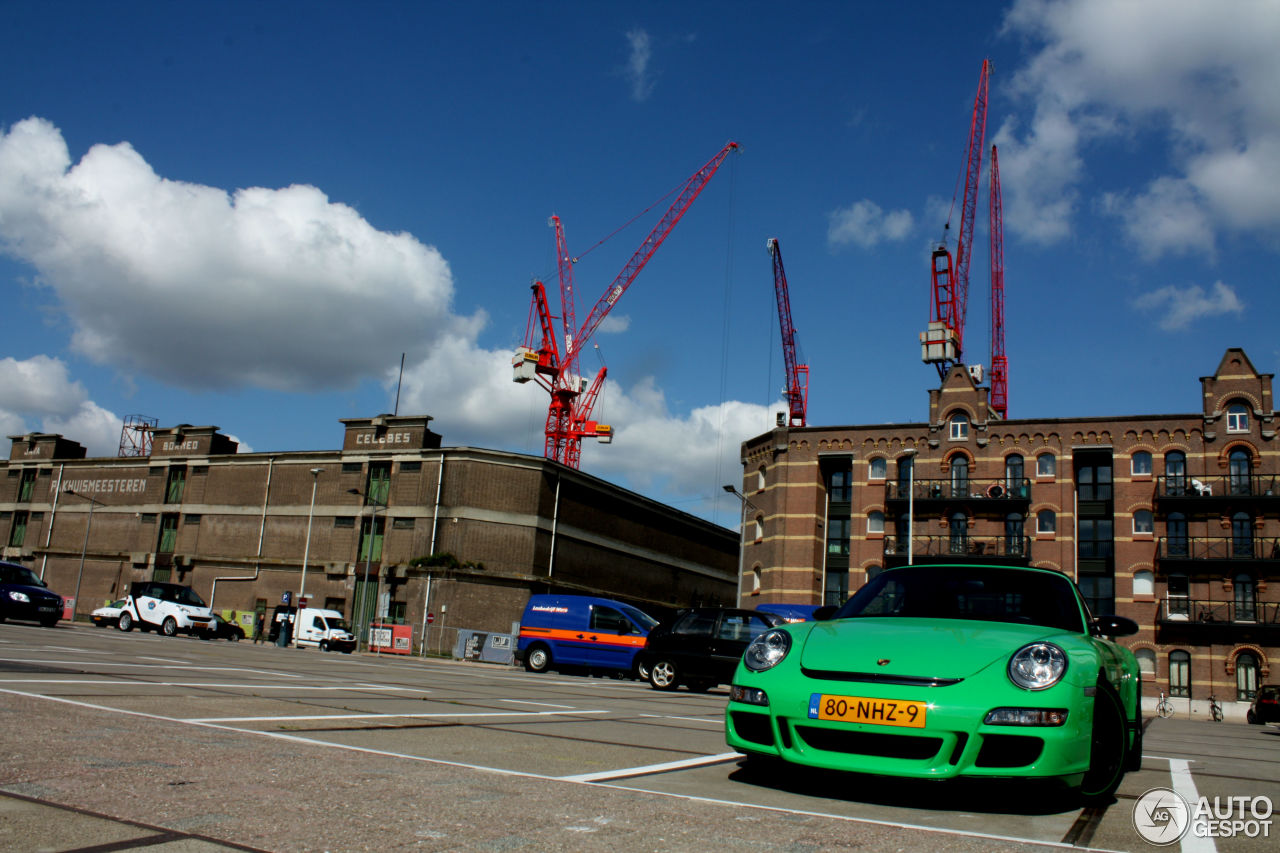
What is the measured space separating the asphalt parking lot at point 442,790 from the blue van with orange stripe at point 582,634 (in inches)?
686

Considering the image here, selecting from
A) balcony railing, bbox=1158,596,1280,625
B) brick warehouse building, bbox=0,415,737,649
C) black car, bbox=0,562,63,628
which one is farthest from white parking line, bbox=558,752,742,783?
balcony railing, bbox=1158,596,1280,625

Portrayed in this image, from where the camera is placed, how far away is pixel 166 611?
32.5 m

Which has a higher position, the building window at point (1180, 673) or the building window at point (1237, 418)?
the building window at point (1237, 418)

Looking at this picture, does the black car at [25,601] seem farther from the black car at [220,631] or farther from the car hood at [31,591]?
the black car at [220,631]

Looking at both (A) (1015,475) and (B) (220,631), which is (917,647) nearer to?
(B) (220,631)

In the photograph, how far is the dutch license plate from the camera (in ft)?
14.8

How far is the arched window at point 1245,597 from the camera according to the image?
42.4 meters

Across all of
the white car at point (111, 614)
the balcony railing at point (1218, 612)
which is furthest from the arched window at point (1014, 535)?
the white car at point (111, 614)

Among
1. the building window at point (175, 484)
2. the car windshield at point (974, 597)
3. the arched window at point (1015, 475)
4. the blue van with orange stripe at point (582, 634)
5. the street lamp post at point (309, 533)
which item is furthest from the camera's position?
the building window at point (175, 484)

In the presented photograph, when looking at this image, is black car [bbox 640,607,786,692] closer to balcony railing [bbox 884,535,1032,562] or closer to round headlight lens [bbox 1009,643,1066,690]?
round headlight lens [bbox 1009,643,1066,690]

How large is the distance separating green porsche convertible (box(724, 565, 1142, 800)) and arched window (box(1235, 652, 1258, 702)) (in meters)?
44.3

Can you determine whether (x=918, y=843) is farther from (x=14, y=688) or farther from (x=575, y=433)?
(x=575, y=433)

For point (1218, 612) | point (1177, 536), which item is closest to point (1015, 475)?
point (1177, 536)

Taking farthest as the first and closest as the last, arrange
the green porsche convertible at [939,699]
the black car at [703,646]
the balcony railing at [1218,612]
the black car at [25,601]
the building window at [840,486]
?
the building window at [840,486]
the balcony railing at [1218,612]
the black car at [25,601]
the black car at [703,646]
the green porsche convertible at [939,699]
